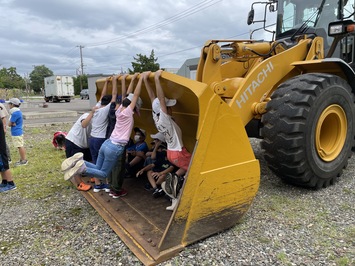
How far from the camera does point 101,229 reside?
3336 mm

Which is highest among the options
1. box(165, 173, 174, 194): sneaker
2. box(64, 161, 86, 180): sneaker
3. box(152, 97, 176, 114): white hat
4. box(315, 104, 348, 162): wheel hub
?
box(152, 97, 176, 114): white hat

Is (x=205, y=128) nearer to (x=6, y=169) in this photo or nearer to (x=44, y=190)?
(x=44, y=190)

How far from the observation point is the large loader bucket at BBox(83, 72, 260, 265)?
277 centimetres

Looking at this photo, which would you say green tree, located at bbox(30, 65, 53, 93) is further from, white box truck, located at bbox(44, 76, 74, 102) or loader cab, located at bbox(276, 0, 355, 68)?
loader cab, located at bbox(276, 0, 355, 68)

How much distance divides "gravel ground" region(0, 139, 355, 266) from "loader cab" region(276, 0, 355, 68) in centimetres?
246

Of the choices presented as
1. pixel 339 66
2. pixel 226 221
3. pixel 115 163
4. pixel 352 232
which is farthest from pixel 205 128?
pixel 339 66

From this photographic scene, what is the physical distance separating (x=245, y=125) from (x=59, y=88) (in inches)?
1380

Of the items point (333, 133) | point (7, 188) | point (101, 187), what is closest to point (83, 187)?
point (101, 187)

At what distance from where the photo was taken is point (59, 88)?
35562 millimetres

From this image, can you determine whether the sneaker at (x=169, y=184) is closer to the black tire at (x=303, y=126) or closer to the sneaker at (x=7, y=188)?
the black tire at (x=303, y=126)

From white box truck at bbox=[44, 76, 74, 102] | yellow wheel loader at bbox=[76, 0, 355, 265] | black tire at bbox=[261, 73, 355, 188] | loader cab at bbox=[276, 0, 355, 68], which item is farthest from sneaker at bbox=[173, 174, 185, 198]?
white box truck at bbox=[44, 76, 74, 102]

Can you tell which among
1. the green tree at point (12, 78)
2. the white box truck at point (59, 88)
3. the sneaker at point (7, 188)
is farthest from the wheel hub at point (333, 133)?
the green tree at point (12, 78)

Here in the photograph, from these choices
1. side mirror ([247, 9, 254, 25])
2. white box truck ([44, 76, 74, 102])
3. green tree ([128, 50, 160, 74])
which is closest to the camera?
side mirror ([247, 9, 254, 25])

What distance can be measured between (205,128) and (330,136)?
257 centimetres
